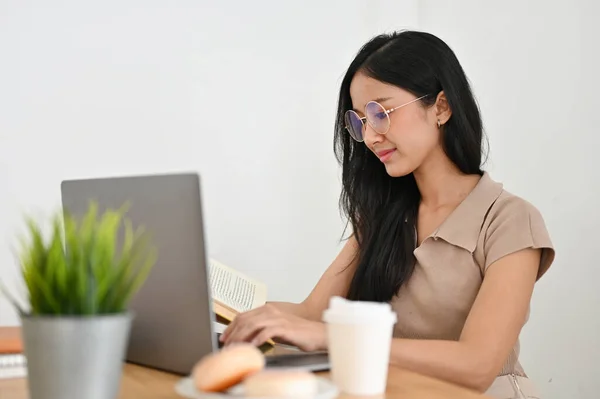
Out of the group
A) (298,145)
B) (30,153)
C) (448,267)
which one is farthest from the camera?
(298,145)

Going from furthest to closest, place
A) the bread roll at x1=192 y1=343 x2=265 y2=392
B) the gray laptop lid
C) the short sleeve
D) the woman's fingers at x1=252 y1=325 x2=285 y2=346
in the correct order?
the short sleeve < the woman's fingers at x1=252 y1=325 x2=285 y2=346 < the gray laptop lid < the bread roll at x1=192 y1=343 x2=265 y2=392

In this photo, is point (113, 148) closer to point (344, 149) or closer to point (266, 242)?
point (266, 242)

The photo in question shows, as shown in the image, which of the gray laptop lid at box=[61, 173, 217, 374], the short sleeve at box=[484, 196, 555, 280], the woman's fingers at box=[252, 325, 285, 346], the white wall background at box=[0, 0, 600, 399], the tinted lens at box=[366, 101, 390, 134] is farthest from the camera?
the white wall background at box=[0, 0, 600, 399]

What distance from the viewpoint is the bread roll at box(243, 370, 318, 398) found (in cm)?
87

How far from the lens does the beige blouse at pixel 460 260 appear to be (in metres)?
1.70

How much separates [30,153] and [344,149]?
994mm

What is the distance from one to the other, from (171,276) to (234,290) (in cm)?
68

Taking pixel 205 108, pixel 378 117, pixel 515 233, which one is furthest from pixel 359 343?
pixel 205 108

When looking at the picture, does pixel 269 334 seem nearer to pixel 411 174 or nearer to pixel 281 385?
pixel 281 385

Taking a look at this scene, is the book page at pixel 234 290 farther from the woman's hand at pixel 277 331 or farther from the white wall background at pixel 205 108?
the white wall background at pixel 205 108

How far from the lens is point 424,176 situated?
194 centimetres

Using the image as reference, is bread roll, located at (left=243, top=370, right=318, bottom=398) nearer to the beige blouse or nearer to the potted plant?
the potted plant

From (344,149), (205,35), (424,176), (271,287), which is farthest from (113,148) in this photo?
(424,176)

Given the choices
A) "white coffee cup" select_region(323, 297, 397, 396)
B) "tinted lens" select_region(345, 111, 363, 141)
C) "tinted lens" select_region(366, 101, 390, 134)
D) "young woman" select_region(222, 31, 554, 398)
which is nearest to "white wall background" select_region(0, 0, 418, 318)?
"young woman" select_region(222, 31, 554, 398)
